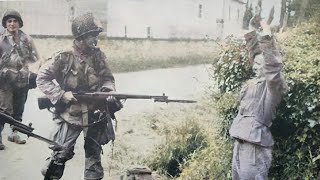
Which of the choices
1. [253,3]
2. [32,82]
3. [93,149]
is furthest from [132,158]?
[253,3]

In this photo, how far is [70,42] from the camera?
4633 millimetres

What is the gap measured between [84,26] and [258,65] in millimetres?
1719

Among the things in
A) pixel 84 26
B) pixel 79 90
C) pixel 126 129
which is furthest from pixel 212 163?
pixel 84 26

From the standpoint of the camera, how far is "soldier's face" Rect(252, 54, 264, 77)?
375 cm

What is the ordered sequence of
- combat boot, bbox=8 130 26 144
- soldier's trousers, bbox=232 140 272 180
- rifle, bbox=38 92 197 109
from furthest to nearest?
combat boot, bbox=8 130 26 144, rifle, bbox=38 92 197 109, soldier's trousers, bbox=232 140 272 180

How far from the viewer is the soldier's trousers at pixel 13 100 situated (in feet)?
16.3

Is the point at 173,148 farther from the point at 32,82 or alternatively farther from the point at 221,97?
the point at 32,82

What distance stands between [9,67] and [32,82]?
0.98 feet

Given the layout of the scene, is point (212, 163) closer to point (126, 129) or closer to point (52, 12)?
point (126, 129)

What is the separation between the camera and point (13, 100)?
5004 millimetres

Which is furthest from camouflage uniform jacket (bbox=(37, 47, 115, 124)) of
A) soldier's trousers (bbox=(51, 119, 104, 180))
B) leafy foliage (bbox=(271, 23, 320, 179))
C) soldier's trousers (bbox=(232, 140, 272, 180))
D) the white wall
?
leafy foliage (bbox=(271, 23, 320, 179))

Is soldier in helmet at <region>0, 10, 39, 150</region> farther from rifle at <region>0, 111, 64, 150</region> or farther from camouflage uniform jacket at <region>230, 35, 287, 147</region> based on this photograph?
camouflage uniform jacket at <region>230, 35, 287, 147</region>

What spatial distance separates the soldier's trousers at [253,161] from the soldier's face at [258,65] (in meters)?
0.55

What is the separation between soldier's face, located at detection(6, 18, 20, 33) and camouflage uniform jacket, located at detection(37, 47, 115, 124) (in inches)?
21.4
